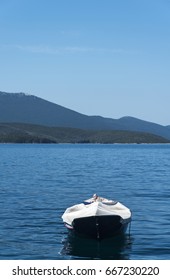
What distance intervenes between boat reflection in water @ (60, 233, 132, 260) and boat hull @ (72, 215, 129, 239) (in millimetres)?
319

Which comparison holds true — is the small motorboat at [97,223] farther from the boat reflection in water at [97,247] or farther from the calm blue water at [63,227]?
the calm blue water at [63,227]

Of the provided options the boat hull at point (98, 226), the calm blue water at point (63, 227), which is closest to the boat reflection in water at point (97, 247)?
the calm blue water at point (63, 227)

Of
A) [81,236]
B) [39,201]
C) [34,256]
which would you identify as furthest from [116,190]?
[34,256]

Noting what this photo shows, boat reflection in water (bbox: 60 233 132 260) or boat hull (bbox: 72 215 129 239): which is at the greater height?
boat hull (bbox: 72 215 129 239)

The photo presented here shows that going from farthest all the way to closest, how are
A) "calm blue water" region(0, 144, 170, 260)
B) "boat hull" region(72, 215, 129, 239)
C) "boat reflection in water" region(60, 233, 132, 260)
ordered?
"boat hull" region(72, 215, 129, 239) < "calm blue water" region(0, 144, 170, 260) < "boat reflection in water" region(60, 233, 132, 260)

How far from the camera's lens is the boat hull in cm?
2564

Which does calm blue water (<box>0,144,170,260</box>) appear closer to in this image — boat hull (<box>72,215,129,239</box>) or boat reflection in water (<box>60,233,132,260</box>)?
boat reflection in water (<box>60,233,132,260</box>)

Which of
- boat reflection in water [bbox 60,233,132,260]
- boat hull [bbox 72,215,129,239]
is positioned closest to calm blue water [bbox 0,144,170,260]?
boat reflection in water [bbox 60,233,132,260]

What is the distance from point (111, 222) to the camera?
26.1m

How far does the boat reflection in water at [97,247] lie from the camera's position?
23469 millimetres

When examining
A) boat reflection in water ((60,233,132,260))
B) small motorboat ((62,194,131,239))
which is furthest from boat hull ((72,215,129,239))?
boat reflection in water ((60,233,132,260))

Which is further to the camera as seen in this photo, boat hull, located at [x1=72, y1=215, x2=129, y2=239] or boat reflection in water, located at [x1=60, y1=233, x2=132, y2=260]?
boat hull, located at [x1=72, y1=215, x2=129, y2=239]

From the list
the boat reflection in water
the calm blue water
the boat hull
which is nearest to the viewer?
the boat reflection in water

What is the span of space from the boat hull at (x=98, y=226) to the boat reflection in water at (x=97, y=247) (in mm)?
319
